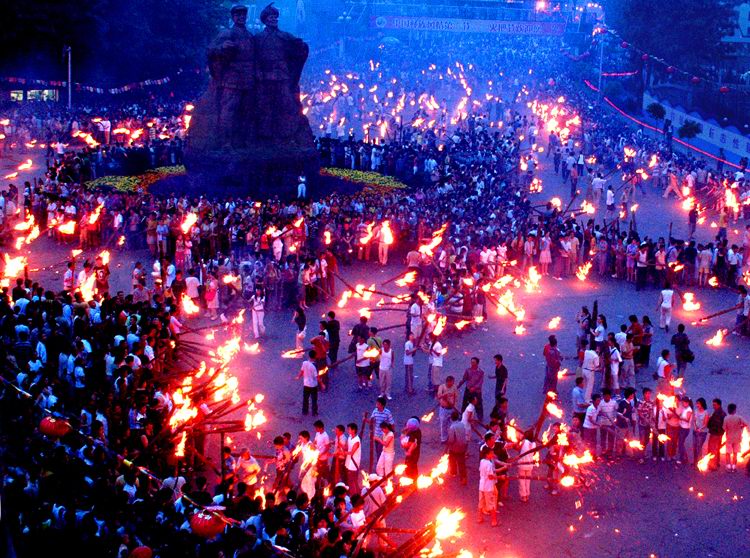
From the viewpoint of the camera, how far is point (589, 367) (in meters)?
17.2

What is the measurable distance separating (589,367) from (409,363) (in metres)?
3.25

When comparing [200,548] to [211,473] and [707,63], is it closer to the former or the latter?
[211,473]

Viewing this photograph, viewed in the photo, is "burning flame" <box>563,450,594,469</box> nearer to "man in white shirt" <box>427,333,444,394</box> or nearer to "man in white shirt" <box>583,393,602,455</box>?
"man in white shirt" <box>583,393,602,455</box>

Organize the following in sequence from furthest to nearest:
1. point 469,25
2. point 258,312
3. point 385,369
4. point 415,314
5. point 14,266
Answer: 1. point 469,25
2. point 14,266
3. point 258,312
4. point 415,314
5. point 385,369

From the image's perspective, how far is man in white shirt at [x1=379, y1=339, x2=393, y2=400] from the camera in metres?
16.8

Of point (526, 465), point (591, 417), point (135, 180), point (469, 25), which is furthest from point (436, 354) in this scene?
point (469, 25)

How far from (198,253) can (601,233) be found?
10.7 meters

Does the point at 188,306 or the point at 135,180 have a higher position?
the point at 135,180

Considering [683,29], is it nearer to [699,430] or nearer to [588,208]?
[588,208]

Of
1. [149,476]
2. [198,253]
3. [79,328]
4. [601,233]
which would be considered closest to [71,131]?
[198,253]

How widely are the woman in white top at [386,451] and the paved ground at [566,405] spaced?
64cm

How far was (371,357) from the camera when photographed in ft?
56.8

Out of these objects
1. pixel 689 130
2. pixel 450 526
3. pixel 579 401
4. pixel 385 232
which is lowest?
pixel 450 526

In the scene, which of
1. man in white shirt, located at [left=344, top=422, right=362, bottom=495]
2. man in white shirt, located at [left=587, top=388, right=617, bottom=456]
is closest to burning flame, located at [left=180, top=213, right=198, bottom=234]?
man in white shirt, located at [left=344, top=422, right=362, bottom=495]
